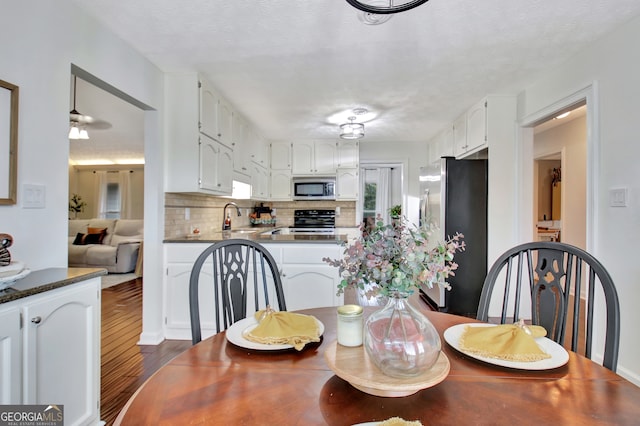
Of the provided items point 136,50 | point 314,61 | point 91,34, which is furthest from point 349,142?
point 91,34

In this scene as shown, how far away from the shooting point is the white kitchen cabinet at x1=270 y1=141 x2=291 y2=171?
5176 mm

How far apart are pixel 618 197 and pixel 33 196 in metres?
3.30

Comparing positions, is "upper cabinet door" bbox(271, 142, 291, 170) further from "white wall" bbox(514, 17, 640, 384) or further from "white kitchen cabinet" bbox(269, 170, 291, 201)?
"white wall" bbox(514, 17, 640, 384)

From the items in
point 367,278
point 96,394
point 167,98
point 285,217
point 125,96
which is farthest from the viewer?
point 285,217

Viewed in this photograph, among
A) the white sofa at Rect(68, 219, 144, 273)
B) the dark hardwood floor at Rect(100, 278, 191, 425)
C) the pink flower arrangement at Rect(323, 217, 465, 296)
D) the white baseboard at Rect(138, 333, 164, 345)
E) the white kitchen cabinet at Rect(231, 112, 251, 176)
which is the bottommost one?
the dark hardwood floor at Rect(100, 278, 191, 425)

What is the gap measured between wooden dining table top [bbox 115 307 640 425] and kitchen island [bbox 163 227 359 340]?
1.71 m

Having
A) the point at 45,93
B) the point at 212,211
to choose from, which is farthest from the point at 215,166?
the point at 45,93

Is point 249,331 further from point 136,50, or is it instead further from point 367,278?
point 136,50

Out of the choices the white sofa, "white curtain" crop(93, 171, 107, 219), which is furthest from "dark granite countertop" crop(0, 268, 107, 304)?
"white curtain" crop(93, 171, 107, 219)

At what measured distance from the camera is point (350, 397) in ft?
2.29

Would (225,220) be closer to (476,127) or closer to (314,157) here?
(314,157)

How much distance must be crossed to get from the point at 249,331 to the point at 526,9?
2.20 metres

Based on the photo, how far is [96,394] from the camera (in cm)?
149

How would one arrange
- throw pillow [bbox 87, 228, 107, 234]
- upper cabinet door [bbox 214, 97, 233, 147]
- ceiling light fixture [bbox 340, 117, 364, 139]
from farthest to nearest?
throw pillow [bbox 87, 228, 107, 234] → ceiling light fixture [bbox 340, 117, 364, 139] → upper cabinet door [bbox 214, 97, 233, 147]
